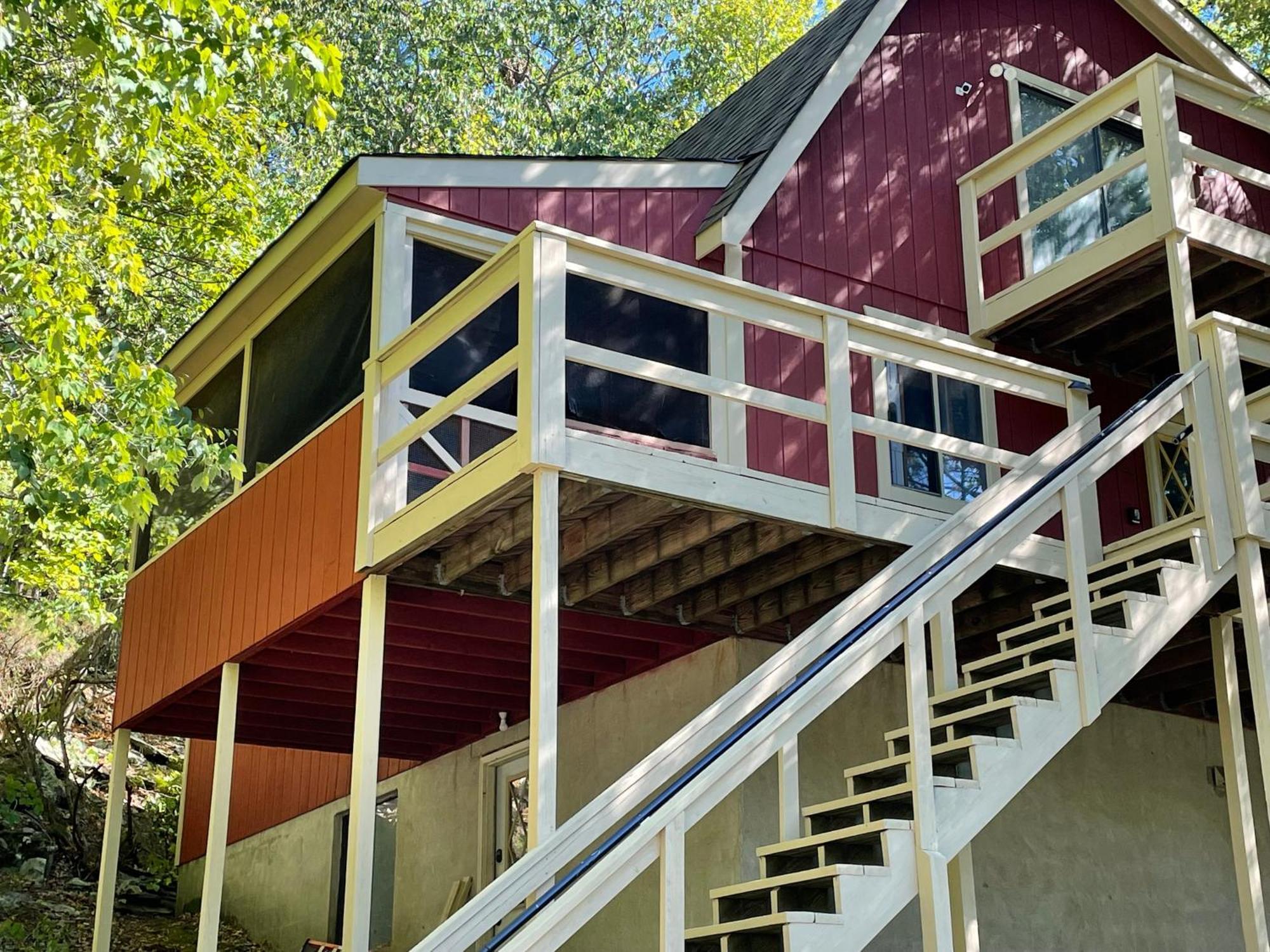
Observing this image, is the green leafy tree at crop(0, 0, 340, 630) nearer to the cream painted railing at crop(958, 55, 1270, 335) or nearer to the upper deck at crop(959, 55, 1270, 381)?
the cream painted railing at crop(958, 55, 1270, 335)

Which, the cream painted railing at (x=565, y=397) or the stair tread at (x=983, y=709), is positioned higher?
the cream painted railing at (x=565, y=397)

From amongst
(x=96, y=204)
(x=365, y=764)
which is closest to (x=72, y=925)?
(x=96, y=204)

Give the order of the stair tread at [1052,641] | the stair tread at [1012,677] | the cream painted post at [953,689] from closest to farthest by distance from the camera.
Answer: the stair tread at [1012,677], the stair tread at [1052,641], the cream painted post at [953,689]

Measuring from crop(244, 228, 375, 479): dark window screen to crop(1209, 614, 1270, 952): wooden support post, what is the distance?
19.1 feet

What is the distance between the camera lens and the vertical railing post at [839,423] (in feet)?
27.8

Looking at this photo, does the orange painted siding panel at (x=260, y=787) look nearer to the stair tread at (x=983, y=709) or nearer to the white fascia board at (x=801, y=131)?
the white fascia board at (x=801, y=131)

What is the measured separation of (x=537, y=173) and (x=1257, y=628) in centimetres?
536

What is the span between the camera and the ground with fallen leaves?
45.5 feet

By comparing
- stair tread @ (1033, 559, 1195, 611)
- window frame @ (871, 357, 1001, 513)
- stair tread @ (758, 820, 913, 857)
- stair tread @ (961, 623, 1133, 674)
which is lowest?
stair tread @ (758, 820, 913, 857)

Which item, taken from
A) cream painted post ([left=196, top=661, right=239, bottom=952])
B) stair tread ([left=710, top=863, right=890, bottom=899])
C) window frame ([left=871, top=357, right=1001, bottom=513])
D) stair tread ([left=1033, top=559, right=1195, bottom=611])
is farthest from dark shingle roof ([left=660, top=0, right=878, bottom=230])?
stair tread ([left=710, top=863, right=890, bottom=899])

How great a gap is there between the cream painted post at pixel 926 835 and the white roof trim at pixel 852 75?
4.50m

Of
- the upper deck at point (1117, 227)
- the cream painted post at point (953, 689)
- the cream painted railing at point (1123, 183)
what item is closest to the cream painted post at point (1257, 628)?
the upper deck at point (1117, 227)

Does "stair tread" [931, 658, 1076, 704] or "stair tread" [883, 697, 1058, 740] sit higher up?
"stair tread" [931, 658, 1076, 704]

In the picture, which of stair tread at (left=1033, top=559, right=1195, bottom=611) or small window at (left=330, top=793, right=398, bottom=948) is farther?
small window at (left=330, top=793, right=398, bottom=948)
